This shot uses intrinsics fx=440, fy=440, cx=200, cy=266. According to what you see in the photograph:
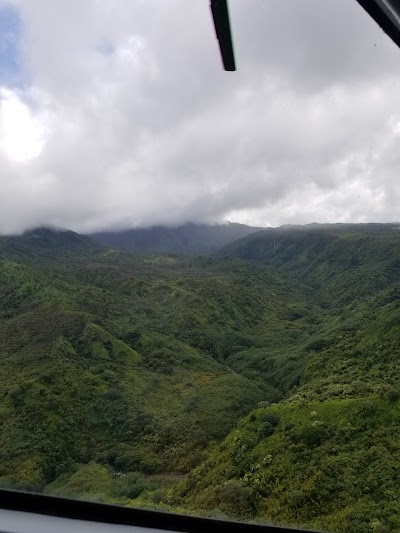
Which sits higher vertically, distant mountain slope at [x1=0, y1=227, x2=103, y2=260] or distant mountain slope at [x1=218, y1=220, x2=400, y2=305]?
distant mountain slope at [x1=0, y1=227, x2=103, y2=260]

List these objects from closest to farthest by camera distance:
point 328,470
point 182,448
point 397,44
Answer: point 397,44
point 328,470
point 182,448

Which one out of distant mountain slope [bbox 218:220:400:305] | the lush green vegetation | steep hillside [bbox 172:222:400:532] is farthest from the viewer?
distant mountain slope [bbox 218:220:400:305]

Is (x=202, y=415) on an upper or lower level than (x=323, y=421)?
lower

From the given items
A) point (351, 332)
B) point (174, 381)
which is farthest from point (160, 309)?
point (351, 332)

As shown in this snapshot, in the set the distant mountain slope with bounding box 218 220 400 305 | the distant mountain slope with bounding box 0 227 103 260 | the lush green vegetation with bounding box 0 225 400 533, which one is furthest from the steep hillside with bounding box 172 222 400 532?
the distant mountain slope with bounding box 0 227 103 260

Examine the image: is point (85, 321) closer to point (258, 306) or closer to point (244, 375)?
point (244, 375)

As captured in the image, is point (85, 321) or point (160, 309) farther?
point (160, 309)

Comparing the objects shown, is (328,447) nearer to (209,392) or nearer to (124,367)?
(209,392)

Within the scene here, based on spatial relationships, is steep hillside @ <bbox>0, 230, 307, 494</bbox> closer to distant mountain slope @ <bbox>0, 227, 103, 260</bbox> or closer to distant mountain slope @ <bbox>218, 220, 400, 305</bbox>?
distant mountain slope @ <bbox>218, 220, 400, 305</bbox>

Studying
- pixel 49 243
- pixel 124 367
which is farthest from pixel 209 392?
pixel 49 243
